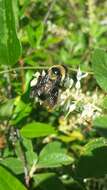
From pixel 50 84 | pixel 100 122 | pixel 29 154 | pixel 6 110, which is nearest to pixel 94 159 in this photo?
pixel 100 122

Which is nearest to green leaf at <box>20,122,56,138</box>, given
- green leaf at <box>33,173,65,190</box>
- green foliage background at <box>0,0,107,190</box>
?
green foliage background at <box>0,0,107,190</box>

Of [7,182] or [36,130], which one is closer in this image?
[7,182]

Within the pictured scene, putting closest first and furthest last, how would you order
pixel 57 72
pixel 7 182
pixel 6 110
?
1. pixel 7 182
2. pixel 57 72
3. pixel 6 110

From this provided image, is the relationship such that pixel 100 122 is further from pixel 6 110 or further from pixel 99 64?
pixel 6 110

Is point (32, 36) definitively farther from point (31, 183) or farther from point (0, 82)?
point (31, 183)

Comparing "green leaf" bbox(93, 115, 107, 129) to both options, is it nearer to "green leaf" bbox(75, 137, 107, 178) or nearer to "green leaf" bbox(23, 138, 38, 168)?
"green leaf" bbox(75, 137, 107, 178)

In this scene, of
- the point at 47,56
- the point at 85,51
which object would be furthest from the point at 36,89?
the point at 85,51

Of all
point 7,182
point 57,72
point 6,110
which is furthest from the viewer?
point 6,110
